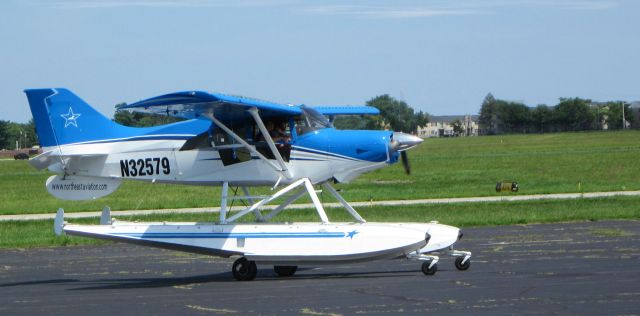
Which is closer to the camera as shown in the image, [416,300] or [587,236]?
[416,300]

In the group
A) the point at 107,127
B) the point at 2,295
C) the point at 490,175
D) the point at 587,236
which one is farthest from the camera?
the point at 490,175

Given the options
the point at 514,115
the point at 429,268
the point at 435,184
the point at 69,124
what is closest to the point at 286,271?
the point at 429,268

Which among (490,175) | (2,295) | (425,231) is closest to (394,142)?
(425,231)

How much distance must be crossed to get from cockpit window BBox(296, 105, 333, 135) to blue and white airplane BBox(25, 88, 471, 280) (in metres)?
0.02

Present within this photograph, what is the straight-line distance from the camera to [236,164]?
57.5 ft

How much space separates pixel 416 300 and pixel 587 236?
9533 millimetres

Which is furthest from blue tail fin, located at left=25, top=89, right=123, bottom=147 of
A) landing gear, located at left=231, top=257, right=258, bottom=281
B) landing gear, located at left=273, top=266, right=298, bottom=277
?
landing gear, located at left=273, top=266, right=298, bottom=277

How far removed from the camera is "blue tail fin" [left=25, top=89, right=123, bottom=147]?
1811 centimetres

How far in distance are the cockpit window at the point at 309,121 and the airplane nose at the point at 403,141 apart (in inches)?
61.9

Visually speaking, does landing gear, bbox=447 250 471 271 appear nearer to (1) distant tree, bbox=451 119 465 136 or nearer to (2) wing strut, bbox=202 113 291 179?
(2) wing strut, bbox=202 113 291 179

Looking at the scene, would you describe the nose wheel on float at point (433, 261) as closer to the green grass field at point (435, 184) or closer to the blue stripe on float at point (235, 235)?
the blue stripe on float at point (235, 235)

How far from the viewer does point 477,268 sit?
16656 mm

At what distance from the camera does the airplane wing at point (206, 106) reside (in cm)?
1570

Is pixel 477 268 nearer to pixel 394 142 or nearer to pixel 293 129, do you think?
pixel 394 142
